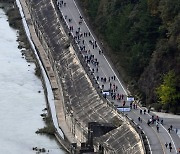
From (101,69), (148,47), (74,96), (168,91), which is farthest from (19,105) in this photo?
(168,91)

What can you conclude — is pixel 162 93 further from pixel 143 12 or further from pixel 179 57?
pixel 143 12

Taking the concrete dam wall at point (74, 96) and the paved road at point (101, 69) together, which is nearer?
the paved road at point (101, 69)

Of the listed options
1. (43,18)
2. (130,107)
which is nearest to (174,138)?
(130,107)

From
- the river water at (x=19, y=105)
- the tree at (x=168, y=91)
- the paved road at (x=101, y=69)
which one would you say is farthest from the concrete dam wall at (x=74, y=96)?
the tree at (x=168, y=91)

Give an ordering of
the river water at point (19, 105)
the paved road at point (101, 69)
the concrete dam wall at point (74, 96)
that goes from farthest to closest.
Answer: the river water at point (19, 105) < the concrete dam wall at point (74, 96) < the paved road at point (101, 69)

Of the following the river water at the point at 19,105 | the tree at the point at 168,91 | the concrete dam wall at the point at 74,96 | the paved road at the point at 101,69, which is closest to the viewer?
the paved road at the point at 101,69

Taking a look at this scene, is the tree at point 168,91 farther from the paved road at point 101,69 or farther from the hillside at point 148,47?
the paved road at point 101,69

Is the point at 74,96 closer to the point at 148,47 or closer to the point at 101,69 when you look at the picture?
the point at 101,69
